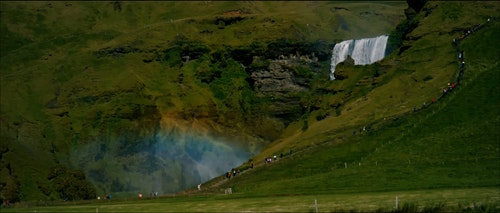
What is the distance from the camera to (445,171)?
6950 centimetres

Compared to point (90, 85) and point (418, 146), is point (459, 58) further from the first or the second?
point (90, 85)

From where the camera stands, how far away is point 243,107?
584ft

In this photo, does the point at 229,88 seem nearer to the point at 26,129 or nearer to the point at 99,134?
the point at 99,134

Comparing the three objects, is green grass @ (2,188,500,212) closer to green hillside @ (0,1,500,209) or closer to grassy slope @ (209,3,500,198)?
grassy slope @ (209,3,500,198)

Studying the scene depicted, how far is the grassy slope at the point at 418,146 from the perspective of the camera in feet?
226

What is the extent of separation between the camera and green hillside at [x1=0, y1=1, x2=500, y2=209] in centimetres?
8800

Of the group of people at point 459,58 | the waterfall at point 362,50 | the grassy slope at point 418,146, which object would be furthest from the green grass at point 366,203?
the waterfall at point 362,50

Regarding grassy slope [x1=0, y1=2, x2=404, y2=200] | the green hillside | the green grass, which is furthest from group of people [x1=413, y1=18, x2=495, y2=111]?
grassy slope [x1=0, y1=2, x2=404, y2=200]

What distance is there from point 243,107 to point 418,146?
9933cm

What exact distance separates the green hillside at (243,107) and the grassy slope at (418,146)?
1.04ft

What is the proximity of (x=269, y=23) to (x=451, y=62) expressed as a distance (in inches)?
3329

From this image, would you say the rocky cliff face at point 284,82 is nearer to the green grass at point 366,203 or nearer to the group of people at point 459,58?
the group of people at point 459,58

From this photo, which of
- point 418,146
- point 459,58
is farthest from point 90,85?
point 418,146

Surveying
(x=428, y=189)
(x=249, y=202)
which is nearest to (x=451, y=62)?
(x=428, y=189)
